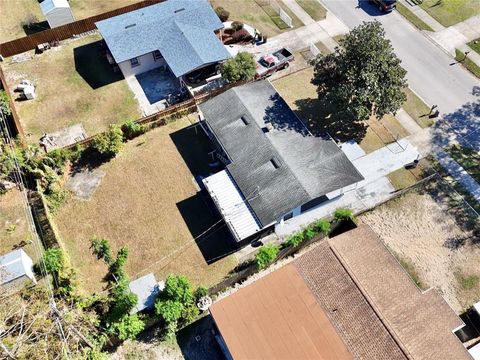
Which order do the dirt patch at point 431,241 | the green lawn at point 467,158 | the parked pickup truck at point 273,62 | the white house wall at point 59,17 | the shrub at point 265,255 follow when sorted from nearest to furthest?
the shrub at point 265,255 → the dirt patch at point 431,241 → the green lawn at point 467,158 → the parked pickup truck at point 273,62 → the white house wall at point 59,17

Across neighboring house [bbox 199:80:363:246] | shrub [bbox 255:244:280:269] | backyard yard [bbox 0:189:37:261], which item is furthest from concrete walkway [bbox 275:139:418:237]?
backyard yard [bbox 0:189:37:261]

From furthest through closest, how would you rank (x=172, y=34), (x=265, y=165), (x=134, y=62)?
1. (x=134, y=62)
2. (x=172, y=34)
3. (x=265, y=165)

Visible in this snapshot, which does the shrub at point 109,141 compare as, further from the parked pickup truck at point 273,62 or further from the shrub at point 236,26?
the shrub at point 236,26

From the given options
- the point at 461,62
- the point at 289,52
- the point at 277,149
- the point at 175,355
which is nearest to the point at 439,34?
the point at 461,62

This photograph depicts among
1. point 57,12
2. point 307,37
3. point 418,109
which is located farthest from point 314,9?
point 57,12

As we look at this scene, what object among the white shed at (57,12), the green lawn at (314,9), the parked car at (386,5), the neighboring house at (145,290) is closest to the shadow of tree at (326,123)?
the green lawn at (314,9)

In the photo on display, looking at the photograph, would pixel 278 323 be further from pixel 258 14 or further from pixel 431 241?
pixel 258 14
